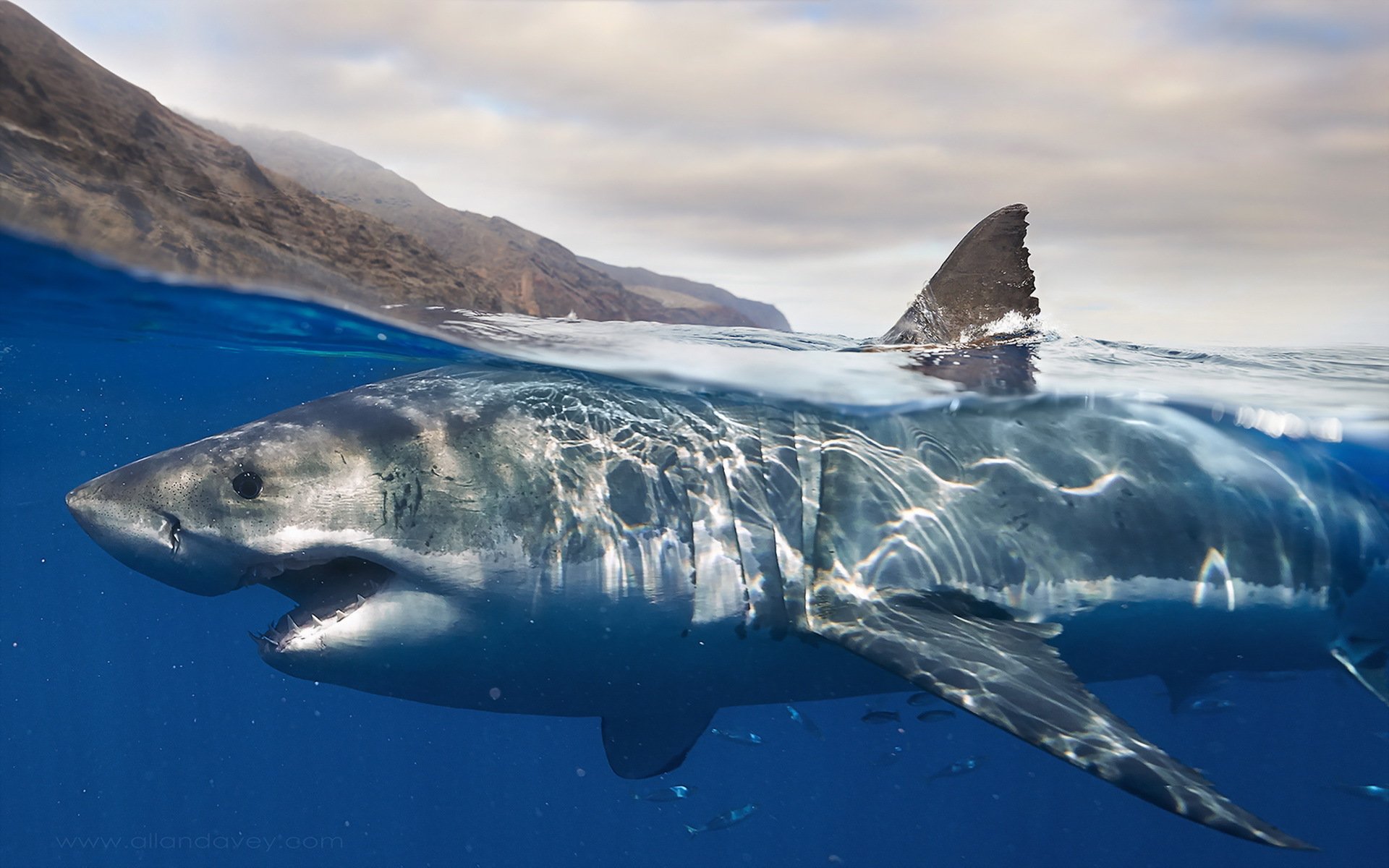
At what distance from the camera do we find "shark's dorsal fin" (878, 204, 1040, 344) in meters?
5.15

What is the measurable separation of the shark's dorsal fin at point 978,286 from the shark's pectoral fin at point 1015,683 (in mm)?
2587

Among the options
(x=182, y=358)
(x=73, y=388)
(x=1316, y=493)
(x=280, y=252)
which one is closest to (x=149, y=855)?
(x=73, y=388)

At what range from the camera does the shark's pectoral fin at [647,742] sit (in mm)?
4656

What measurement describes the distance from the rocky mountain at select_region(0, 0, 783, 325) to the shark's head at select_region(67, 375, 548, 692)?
223 cm

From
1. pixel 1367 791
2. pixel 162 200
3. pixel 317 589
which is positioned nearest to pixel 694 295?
pixel 162 200

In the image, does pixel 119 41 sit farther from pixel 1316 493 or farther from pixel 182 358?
pixel 182 358

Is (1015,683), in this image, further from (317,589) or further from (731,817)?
(731,817)

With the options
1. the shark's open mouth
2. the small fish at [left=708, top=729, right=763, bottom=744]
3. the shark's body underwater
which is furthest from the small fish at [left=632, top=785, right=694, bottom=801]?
the shark's open mouth

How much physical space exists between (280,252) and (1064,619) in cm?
568

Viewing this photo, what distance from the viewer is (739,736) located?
782 centimetres

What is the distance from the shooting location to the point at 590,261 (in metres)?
7.25

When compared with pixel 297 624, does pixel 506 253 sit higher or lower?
higher

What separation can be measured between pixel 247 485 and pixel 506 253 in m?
4.06

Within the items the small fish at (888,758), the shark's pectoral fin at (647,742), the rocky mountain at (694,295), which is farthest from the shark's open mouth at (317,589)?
the small fish at (888,758)
